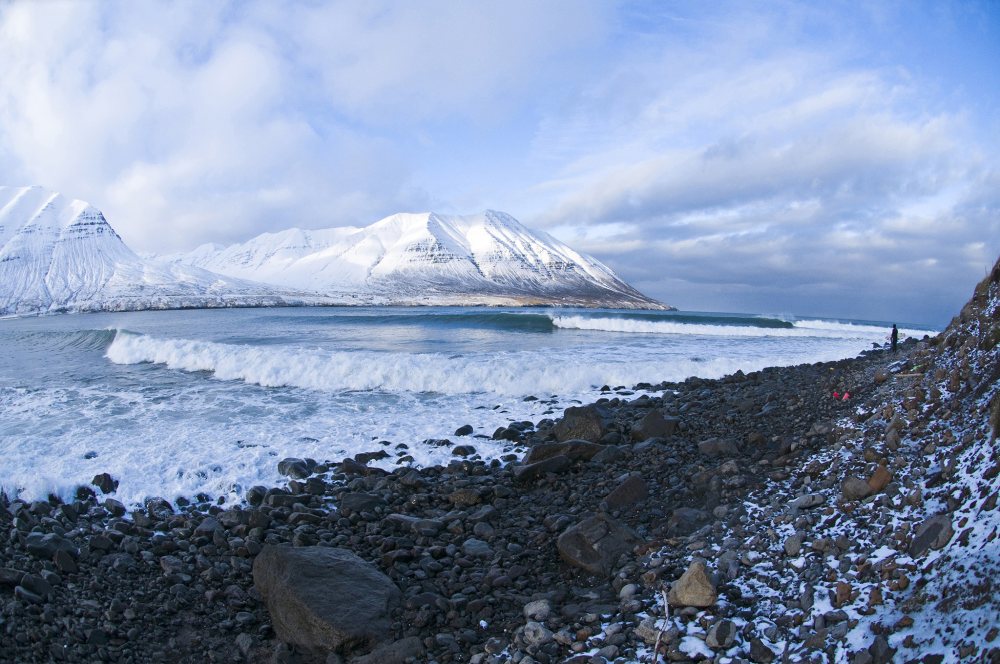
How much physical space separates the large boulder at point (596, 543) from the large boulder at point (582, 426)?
315cm

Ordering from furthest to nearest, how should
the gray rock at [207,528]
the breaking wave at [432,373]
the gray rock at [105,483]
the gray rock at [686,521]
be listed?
1. the breaking wave at [432,373]
2. the gray rock at [105,483]
3. the gray rock at [207,528]
4. the gray rock at [686,521]

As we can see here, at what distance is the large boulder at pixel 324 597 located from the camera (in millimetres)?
4125

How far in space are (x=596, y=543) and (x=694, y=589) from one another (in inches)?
45.9

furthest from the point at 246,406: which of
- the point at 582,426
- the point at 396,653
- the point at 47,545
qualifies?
the point at 396,653

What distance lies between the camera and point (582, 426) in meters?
8.45

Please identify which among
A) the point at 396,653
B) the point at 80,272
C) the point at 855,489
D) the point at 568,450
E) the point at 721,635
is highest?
the point at 80,272

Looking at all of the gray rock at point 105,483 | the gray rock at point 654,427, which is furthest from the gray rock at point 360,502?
the gray rock at point 654,427

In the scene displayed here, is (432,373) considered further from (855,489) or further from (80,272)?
(80,272)

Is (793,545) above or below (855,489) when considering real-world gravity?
below

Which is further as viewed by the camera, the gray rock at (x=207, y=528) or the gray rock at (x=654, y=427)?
the gray rock at (x=654, y=427)

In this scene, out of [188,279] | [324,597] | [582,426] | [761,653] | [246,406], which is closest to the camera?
[761,653]

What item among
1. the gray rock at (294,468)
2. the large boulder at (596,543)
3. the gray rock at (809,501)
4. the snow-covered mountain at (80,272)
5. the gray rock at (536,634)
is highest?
the snow-covered mountain at (80,272)

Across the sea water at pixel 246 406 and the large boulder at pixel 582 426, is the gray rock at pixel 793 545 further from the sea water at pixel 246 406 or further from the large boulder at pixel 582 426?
the sea water at pixel 246 406

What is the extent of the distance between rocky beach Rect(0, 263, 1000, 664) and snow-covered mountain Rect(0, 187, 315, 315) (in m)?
111
